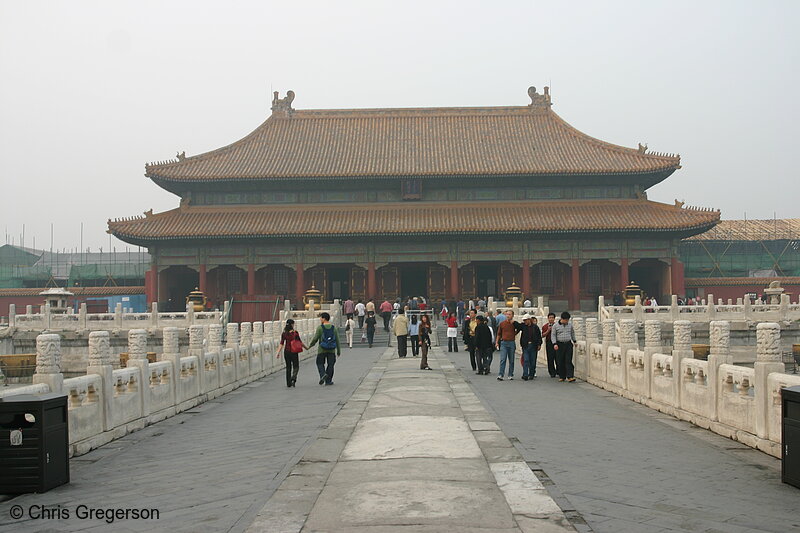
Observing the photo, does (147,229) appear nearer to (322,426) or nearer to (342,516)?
(322,426)

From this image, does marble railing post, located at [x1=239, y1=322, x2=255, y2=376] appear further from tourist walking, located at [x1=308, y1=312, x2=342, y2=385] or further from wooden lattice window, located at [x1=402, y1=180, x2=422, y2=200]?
wooden lattice window, located at [x1=402, y1=180, x2=422, y2=200]

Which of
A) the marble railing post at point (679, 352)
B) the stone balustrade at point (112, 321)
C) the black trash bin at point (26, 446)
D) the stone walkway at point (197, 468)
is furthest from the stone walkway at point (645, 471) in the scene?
the stone balustrade at point (112, 321)

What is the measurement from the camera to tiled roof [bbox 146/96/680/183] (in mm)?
44250

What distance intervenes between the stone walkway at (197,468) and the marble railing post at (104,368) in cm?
40

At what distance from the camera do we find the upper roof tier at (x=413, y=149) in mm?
44219

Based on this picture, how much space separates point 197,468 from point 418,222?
1394 inches

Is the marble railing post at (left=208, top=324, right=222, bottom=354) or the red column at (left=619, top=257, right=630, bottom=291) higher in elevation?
the red column at (left=619, top=257, right=630, bottom=291)

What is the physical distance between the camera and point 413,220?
43500 millimetres

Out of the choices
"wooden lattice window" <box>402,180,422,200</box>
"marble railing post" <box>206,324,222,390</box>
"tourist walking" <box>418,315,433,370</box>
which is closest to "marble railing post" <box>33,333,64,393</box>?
"marble railing post" <box>206,324,222,390</box>

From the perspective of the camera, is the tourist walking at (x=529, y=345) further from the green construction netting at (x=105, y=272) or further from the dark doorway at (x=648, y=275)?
the green construction netting at (x=105, y=272)

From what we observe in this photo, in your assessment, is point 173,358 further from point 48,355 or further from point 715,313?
point 715,313

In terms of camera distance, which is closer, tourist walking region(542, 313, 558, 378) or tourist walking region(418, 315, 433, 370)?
tourist walking region(542, 313, 558, 378)

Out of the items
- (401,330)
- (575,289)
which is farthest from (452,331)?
(575,289)

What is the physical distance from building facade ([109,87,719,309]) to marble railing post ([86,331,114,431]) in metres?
30.8
